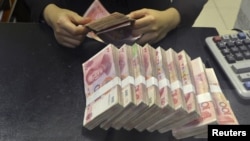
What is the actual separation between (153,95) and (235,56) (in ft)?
0.81

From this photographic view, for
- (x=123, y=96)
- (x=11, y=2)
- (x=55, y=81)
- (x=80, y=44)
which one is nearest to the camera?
(x=123, y=96)

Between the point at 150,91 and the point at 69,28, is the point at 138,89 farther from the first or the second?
the point at 69,28

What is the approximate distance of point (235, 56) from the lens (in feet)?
2.05

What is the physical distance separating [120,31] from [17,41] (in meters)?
0.21

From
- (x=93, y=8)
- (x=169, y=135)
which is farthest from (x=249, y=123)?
(x=93, y=8)

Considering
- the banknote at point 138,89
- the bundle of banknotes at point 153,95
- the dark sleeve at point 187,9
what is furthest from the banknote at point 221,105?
the dark sleeve at point 187,9

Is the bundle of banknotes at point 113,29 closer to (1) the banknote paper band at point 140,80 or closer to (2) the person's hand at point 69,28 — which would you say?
Result: (2) the person's hand at point 69,28

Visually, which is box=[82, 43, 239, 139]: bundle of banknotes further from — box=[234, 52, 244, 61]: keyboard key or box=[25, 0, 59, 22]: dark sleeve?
box=[25, 0, 59, 22]: dark sleeve

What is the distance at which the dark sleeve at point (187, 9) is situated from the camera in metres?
0.77

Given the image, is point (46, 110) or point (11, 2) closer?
point (46, 110)

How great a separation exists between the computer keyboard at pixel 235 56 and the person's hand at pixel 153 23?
0.31 ft

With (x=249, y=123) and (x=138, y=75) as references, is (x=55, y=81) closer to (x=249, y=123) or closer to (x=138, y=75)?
(x=138, y=75)

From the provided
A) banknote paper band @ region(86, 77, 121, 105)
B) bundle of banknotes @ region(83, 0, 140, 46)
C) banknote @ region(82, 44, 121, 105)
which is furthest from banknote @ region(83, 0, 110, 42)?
banknote paper band @ region(86, 77, 121, 105)

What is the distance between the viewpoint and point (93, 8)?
0.74 m
